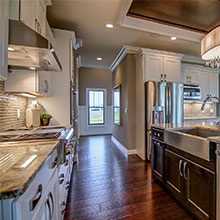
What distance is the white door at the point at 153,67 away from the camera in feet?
13.2

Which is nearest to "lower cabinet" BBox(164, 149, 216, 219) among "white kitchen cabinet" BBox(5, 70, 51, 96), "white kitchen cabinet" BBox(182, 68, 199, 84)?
"white kitchen cabinet" BBox(5, 70, 51, 96)

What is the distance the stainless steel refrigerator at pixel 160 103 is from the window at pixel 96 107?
4.00 meters

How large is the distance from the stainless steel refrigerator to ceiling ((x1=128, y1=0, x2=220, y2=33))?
50.8 inches

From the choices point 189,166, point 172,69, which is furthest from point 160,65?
point 189,166

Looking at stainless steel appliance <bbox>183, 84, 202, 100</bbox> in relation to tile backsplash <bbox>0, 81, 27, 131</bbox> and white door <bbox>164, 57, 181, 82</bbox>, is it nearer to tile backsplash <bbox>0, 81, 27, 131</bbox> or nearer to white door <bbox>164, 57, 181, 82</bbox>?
white door <bbox>164, 57, 181, 82</bbox>

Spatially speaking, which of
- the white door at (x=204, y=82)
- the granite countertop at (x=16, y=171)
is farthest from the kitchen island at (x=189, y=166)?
the white door at (x=204, y=82)

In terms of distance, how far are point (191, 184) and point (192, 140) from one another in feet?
1.53

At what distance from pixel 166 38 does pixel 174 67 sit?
840 mm

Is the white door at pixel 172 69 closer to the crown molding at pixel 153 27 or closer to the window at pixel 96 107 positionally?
the crown molding at pixel 153 27

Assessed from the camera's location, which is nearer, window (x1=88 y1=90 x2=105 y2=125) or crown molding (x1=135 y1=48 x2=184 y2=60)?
crown molding (x1=135 y1=48 x2=184 y2=60)

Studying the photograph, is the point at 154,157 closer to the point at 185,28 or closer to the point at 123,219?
the point at 123,219

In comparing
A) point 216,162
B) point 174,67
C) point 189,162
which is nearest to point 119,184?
point 189,162

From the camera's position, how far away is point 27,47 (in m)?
1.39

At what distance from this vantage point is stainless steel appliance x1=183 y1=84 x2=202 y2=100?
4895 millimetres
